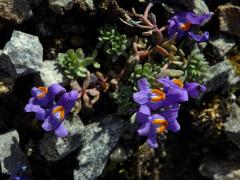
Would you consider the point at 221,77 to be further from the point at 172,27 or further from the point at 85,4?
the point at 85,4

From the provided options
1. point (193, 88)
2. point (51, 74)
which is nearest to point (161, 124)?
point (193, 88)

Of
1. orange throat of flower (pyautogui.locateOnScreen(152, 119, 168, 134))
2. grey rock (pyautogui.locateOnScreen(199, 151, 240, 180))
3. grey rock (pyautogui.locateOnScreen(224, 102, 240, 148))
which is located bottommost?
grey rock (pyautogui.locateOnScreen(199, 151, 240, 180))

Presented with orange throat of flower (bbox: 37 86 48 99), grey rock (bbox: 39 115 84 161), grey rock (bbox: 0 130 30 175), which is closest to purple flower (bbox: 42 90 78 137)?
orange throat of flower (bbox: 37 86 48 99)

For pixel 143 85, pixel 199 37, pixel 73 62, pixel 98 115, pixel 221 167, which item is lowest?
pixel 221 167

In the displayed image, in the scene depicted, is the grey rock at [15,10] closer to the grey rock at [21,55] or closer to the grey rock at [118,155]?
the grey rock at [21,55]

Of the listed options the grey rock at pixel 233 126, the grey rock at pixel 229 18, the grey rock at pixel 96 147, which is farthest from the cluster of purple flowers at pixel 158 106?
the grey rock at pixel 229 18

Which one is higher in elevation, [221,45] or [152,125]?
[221,45]

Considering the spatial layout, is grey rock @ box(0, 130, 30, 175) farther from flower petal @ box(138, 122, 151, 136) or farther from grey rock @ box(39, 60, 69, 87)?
flower petal @ box(138, 122, 151, 136)
